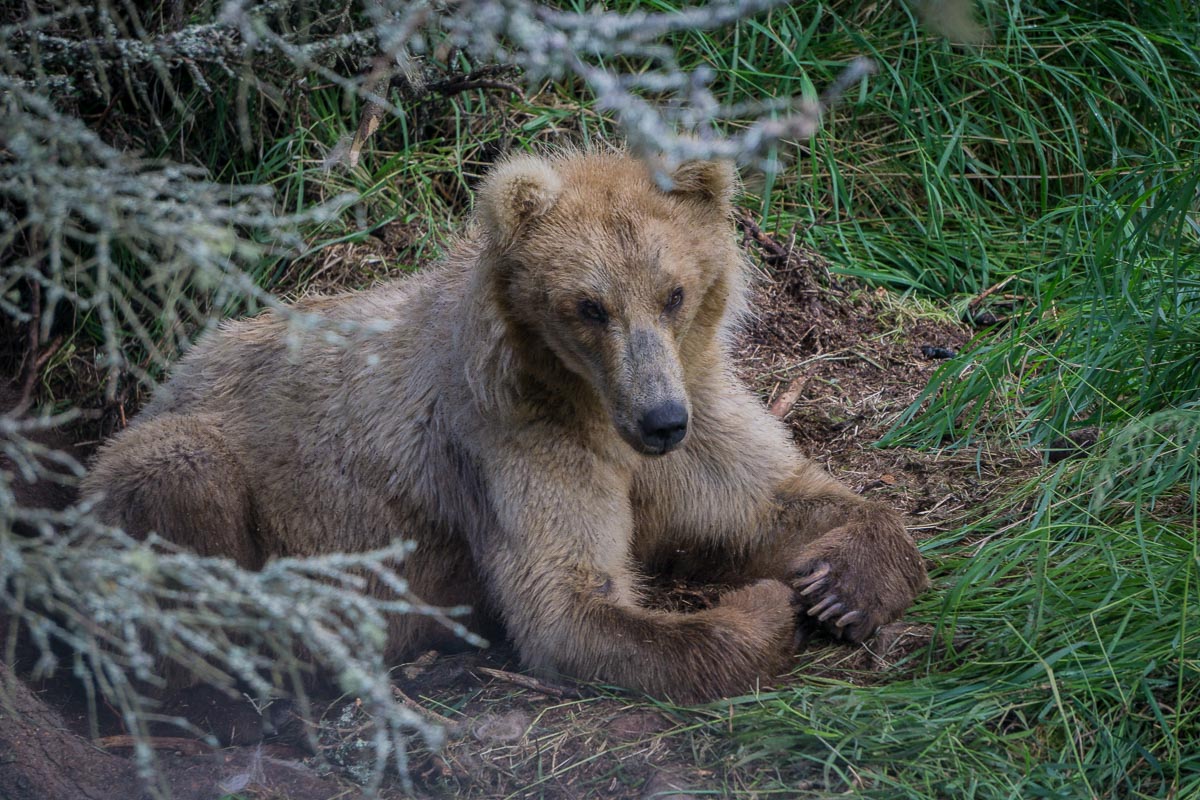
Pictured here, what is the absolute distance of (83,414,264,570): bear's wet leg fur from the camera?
4.04 m

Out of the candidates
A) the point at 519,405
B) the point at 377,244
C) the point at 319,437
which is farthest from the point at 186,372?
the point at 519,405

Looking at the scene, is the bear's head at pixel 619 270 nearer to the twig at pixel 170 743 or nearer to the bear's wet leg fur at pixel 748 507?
the bear's wet leg fur at pixel 748 507

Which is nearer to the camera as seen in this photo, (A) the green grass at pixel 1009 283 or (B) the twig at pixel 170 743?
(A) the green grass at pixel 1009 283

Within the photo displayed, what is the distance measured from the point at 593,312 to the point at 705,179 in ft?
1.89

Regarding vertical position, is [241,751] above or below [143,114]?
below

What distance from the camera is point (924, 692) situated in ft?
10.1

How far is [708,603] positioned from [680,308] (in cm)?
111

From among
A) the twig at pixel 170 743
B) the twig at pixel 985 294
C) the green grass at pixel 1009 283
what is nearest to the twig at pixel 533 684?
the green grass at pixel 1009 283

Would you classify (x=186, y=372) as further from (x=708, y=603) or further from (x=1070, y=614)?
(x=1070, y=614)

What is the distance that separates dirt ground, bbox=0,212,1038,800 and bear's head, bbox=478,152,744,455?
1.82 feet

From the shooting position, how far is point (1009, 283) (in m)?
5.66

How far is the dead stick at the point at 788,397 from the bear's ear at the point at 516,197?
5.73 feet

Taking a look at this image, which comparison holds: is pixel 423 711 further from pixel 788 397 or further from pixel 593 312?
pixel 788 397

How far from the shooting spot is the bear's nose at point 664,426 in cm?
323
